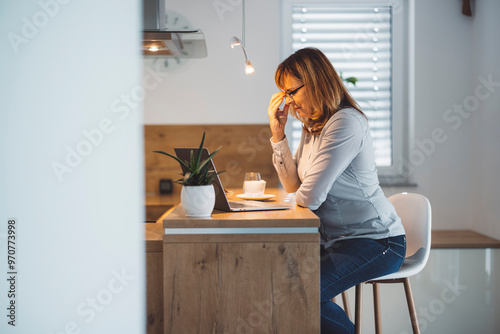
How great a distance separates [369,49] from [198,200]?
2.62 m

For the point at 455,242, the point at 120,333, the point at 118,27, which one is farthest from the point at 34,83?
the point at 455,242

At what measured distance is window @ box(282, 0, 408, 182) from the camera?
146 inches

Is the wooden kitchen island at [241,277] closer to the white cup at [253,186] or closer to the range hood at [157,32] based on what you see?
the white cup at [253,186]

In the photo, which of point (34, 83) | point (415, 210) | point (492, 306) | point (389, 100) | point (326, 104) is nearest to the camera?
point (34, 83)

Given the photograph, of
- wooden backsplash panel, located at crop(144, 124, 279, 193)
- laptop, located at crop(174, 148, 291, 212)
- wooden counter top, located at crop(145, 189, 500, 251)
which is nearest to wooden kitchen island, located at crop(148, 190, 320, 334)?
wooden counter top, located at crop(145, 189, 500, 251)

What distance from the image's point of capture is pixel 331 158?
1.81 m

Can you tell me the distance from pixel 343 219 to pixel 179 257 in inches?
26.0

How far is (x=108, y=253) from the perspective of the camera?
0.76 m

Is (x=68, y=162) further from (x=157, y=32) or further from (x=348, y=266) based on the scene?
(x=157, y=32)

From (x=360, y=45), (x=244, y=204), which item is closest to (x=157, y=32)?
(x=244, y=204)

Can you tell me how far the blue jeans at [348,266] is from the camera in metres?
1.79

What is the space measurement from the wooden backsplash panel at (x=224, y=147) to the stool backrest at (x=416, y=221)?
1.52 metres

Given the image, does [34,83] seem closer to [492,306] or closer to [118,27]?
[118,27]

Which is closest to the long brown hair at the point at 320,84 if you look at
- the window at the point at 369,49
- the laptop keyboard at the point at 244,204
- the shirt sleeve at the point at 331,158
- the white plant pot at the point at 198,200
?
the shirt sleeve at the point at 331,158
